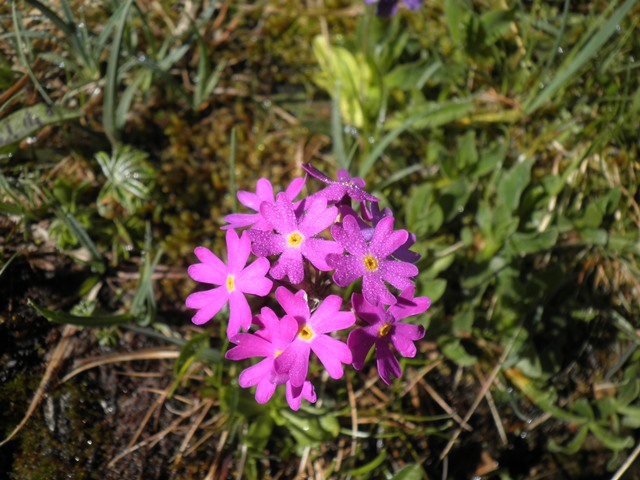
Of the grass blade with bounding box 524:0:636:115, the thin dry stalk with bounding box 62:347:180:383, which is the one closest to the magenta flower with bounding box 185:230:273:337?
the thin dry stalk with bounding box 62:347:180:383

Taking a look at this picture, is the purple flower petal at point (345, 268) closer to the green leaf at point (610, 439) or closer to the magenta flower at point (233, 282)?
the magenta flower at point (233, 282)

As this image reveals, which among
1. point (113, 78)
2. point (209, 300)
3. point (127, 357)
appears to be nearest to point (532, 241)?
point (209, 300)

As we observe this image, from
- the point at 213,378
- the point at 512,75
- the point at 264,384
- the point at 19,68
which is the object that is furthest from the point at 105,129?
the point at 512,75

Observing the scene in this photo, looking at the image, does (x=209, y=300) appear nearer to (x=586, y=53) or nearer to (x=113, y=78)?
(x=113, y=78)

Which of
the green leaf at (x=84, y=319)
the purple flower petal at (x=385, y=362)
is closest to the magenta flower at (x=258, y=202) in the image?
the purple flower petal at (x=385, y=362)

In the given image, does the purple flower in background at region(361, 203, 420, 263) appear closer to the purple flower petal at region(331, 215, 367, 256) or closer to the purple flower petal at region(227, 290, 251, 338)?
the purple flower petal at region(331, 215, 367, 256)

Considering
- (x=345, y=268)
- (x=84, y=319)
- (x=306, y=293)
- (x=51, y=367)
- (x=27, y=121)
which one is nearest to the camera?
(x=345, y=268)
